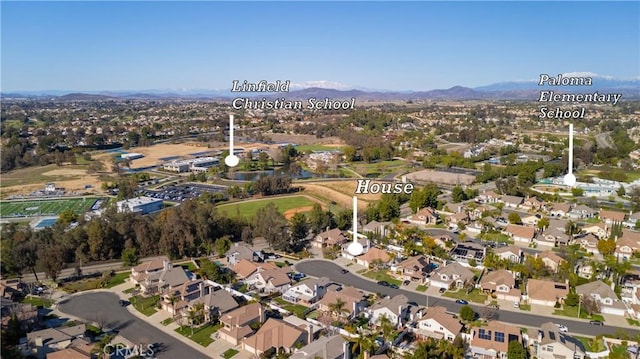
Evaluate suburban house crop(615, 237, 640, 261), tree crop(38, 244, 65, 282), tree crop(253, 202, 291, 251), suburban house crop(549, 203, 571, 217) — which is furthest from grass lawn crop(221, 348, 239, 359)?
suburban house crop(549, 203, 571, 217)

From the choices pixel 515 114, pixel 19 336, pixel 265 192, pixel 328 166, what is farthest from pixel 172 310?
pixel 515 114

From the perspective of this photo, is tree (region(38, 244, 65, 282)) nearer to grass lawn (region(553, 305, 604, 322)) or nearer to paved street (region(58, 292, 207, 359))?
paved street (region(58, 292, 207, 359))

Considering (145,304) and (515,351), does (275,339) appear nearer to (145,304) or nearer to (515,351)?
(145,304)

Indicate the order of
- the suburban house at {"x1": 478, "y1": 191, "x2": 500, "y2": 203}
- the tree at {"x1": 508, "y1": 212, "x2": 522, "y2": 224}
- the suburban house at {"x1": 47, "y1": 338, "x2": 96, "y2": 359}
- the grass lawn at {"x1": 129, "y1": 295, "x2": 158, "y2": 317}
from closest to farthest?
the suburban house at {"x1": 47, "y1": 338, "x2": 96, "y2": 359} < the grass lawn at {"x1": 129, "y1": 295, "x2": 158, "y2": 317} < the tree at {"x1": 508, "y1": 212, "x2": 522, "y2": 224} < the suburban house at {"x1": 478, "y1": 191, "x2": 500, "y2": 203}

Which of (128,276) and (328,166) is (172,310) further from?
(328,166)

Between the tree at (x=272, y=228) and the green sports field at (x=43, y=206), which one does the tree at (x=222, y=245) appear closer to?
the tree at (x=272, y=228)

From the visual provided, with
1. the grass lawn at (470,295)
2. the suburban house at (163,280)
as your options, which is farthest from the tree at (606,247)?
the suburban house at (163,280)

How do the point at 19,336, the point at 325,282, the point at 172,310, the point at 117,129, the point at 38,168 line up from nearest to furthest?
the point at 19,336, the point at 172,310, the point at 325,282, the point at 38,168, the point at 117,129
